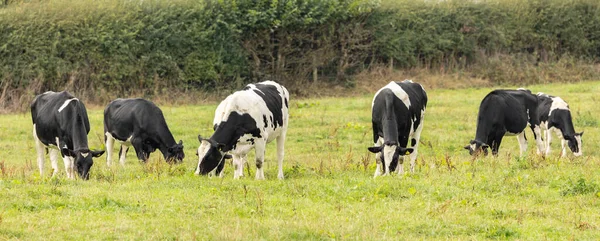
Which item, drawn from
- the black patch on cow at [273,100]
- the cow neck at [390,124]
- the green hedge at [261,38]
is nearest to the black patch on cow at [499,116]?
the cow neck at [390,124]

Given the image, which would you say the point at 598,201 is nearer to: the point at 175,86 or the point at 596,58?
the point at 175,86

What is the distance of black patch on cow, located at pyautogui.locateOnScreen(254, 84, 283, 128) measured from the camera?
51.9ft

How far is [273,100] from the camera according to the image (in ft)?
52.9

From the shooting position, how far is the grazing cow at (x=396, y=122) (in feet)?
49.7

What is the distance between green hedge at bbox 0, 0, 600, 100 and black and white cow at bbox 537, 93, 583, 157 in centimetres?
1255

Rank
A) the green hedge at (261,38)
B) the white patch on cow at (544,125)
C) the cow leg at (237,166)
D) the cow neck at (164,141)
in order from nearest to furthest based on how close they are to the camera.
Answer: the cow leg at (237,166) → the cow neck at (164,141) → the white patch on cow at (544,125) → the green hedge at (261,38)

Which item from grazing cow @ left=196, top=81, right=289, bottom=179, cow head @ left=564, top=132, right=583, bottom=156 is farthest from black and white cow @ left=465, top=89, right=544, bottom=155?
grazing cow @ left=196, top=81, right=289, bottom=179

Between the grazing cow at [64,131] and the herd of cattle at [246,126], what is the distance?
16 millimetres

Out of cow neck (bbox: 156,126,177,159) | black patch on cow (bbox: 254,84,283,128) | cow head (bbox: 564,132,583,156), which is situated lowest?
cow head (bbox: 564,132,583,156)

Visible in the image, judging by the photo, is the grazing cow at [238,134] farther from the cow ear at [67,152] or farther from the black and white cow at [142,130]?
the black and white cow at [142,130]

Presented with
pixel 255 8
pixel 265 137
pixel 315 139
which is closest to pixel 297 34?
pixel 255 8

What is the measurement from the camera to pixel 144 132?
1834 cm

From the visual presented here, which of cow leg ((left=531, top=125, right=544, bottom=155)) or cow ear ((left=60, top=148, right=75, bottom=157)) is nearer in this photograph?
cow ear ((left=60, top=148, right=75, bottom=157))

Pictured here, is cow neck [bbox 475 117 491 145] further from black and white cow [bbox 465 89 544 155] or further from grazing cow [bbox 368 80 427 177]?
grazing cow [bbox 368 80 427 177]
